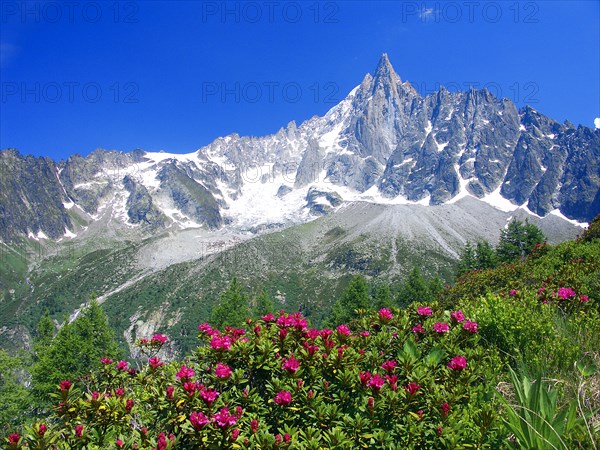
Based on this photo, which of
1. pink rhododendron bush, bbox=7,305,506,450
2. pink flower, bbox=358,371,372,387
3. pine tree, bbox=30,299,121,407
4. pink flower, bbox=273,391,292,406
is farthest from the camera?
pine tree, bbox=30,299,121,407

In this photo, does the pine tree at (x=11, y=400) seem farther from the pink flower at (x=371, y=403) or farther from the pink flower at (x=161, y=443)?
the pink flower at (x=371, y=403)

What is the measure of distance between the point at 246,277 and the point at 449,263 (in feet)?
323

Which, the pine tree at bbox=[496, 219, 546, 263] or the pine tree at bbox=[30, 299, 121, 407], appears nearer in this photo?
the pine tree at bbox=[30, 299, 121, 407]

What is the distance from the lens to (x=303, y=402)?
473 centimetres

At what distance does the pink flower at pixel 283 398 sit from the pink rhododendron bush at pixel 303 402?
0.01 meters

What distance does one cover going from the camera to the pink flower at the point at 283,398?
15.0 feet

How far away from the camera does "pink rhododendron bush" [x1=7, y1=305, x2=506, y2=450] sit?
4.23 m

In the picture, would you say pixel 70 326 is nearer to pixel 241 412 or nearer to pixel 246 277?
pixel 241 412

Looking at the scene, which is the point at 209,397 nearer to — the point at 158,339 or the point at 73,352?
the point at 158,339

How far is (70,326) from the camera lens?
26.8 m

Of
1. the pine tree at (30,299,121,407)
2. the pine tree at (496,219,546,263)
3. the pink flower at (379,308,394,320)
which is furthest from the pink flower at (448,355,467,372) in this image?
the pine tree at (496,219,546,263)

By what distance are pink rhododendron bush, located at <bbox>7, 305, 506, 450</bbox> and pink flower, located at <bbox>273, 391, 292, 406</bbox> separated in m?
0.01

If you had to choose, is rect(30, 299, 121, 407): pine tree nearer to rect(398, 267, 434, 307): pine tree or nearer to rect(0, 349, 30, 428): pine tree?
rect(0, 349, 30, 428): pine tree

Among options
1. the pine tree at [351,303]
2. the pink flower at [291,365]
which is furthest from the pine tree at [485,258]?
the pink flower at [291,365]
